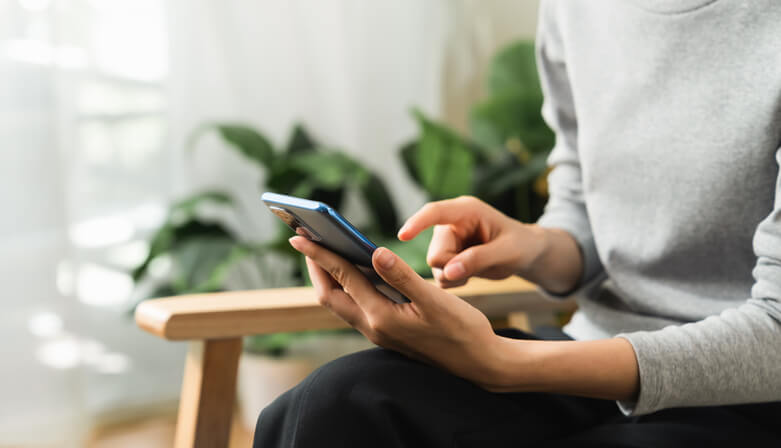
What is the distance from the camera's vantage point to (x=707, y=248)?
74 cm

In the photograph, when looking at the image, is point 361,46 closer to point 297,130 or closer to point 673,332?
point 297,130

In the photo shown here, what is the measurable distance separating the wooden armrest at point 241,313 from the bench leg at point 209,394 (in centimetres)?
3

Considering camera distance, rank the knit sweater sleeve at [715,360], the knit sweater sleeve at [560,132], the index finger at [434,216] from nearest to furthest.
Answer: the knit sweater sleeve at [715,360] → the index finger at [434,216] → the knit sweater sleeve at [560,132]

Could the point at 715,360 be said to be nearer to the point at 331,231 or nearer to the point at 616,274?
the point at 616,274

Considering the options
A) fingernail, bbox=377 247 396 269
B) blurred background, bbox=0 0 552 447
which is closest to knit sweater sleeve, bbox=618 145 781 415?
fingernail, bbox=377 247 396 269

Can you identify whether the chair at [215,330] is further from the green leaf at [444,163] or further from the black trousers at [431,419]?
the green leaf at [444,163]

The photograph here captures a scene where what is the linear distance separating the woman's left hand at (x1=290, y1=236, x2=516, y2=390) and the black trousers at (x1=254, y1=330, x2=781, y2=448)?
21mm

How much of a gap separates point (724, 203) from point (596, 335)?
23 cm

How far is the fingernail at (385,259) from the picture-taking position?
20.4 inches

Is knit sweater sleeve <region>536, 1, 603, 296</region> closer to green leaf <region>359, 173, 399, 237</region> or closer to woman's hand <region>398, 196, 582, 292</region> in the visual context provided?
woman's hand <region>398, 196, 582, 292</region>

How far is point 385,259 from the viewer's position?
0.52 meters

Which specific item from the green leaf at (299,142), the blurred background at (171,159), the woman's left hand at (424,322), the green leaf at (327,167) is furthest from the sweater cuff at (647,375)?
the green leaf at (299,142)

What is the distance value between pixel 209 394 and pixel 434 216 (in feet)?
1.00

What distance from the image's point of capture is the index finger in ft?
2.31
